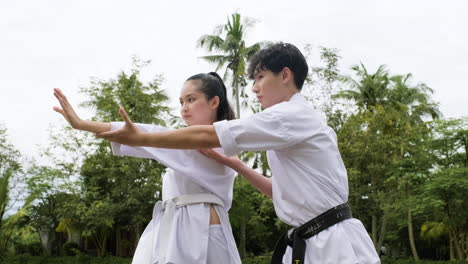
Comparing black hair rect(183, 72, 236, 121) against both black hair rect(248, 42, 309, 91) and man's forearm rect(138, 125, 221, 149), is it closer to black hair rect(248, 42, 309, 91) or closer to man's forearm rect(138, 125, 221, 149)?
black hair rect(248, 42, 309, 91)

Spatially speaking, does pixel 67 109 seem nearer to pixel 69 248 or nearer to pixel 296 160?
pixel 296 160

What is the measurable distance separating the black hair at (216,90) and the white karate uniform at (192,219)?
39cm

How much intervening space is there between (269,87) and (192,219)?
844 millimetres

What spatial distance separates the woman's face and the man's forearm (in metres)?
1.01

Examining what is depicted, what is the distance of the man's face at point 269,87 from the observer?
8.34 ft

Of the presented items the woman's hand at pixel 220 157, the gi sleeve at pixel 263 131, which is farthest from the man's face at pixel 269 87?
the woman's hand at pixel 220 157

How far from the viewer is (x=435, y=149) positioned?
1869cm

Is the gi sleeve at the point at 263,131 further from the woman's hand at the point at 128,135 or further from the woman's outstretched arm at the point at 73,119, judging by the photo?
the woman's outstretched arm at the point at 73,119

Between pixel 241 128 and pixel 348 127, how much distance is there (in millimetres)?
16753

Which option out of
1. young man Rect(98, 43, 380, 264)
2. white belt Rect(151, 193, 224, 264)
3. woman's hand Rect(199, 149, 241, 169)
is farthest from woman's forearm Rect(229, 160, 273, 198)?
young man Rect(98, 43, 380, 264)

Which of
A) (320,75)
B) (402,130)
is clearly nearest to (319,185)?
(320,75)

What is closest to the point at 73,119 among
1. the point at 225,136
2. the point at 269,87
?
the point at 225,136

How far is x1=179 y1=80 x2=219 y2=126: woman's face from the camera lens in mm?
3242

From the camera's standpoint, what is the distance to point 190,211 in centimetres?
299
